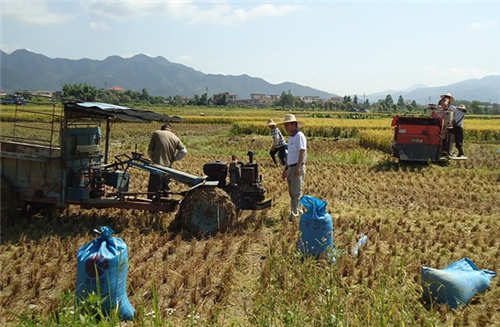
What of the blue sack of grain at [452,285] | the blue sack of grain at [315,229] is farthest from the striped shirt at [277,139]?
the blue sack of grain at [452,285]

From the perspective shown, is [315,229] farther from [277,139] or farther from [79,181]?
[277,139]

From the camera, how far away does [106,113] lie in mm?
6035

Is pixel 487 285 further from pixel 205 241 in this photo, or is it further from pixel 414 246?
pixel 205 241

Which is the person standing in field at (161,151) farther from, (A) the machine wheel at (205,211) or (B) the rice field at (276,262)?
(A) the machine wheel at (205,211)

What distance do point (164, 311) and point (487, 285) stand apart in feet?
11.6

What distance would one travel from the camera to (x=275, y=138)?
1161cm

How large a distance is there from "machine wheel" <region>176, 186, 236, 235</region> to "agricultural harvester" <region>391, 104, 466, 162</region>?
9.24 meters

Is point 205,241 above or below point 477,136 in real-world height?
below

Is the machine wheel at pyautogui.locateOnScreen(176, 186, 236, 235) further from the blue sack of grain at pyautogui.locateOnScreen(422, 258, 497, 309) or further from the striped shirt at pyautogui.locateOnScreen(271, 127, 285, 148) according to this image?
the striped shirt at pyautogui.locateOnScreen(271, 127, 285, 148)

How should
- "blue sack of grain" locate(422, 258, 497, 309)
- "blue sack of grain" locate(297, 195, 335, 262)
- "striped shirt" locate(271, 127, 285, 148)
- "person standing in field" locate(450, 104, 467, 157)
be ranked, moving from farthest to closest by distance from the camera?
Answer: 1. "person standing in field" locate(450, 104, 467, 157)
2. "striped shirt" locate(271, 127, 285, 148)
3. "blue sack of grain" locate(297, 195, 335, 262)
4. "blue sack of grain" locate(422, 258, 497, 309)

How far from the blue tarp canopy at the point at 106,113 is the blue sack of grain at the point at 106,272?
8.74 feet

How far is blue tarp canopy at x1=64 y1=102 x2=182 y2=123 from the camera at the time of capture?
564 cm

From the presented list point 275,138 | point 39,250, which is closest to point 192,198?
point 39,250

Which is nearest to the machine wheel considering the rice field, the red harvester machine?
the rice field
